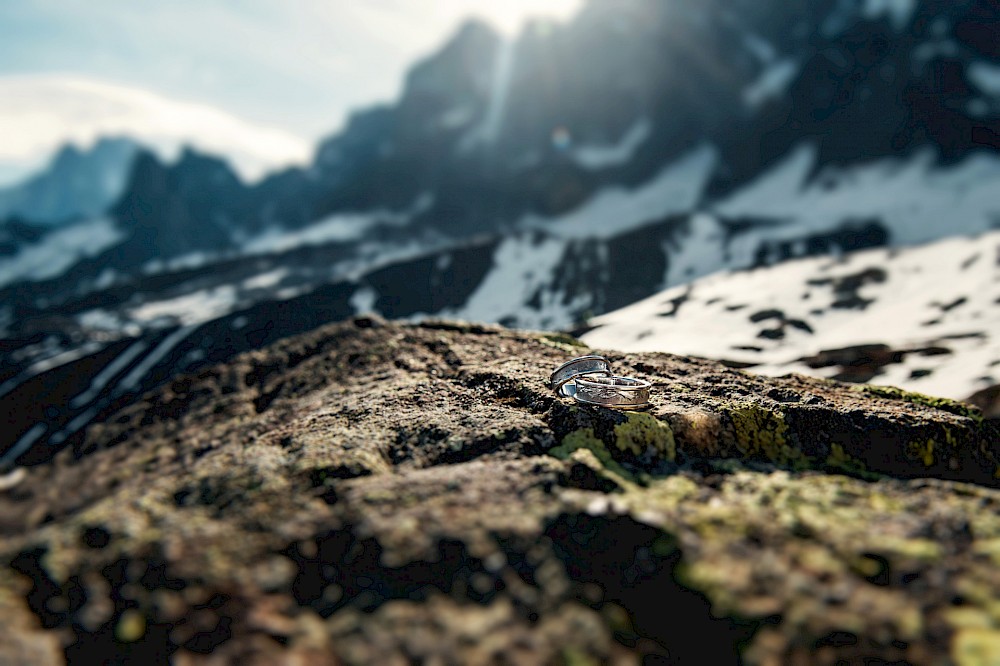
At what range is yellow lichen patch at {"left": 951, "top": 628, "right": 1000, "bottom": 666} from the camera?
4688mm

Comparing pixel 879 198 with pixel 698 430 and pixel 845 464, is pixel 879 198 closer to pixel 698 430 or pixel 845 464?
pixel 845 464

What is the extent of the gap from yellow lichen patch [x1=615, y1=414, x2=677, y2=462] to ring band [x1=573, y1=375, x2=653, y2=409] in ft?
2.21

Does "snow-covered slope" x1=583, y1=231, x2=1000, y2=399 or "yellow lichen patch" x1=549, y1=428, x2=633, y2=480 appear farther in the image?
"snow-covered slope" x1=583, y1=231, x2=1000, y2=399

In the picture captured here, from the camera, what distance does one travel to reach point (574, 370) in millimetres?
12641

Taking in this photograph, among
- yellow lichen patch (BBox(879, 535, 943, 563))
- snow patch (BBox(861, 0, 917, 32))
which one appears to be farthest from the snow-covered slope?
snow patch (BBox(861, 0, 917, 32))

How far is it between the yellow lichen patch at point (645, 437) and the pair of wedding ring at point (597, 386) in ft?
2.38

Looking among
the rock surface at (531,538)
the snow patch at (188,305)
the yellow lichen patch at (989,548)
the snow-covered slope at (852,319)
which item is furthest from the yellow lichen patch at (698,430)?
the snow patch at (188,305)

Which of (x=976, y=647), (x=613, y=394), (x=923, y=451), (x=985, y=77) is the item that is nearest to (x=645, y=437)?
(x=613, y=394)

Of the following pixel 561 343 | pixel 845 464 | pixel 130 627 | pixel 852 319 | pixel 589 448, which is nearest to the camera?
pixel 130 627

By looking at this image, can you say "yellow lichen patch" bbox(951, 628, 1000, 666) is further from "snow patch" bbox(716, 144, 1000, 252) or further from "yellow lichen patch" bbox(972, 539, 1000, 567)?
"snow patch" bbox(716, 144, 1000, 252)

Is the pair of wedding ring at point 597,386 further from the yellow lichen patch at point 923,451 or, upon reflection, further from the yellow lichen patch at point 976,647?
the yellow lichen patch at point 976,647

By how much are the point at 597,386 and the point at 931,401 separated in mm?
7028

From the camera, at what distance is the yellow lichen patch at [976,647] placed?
15.4 feet

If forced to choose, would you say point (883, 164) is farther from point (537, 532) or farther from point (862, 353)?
point (537, 532)
